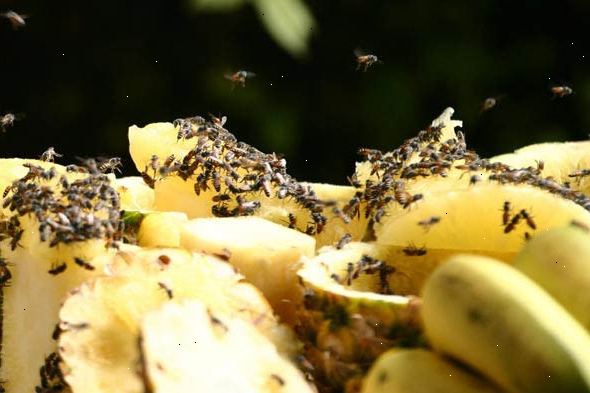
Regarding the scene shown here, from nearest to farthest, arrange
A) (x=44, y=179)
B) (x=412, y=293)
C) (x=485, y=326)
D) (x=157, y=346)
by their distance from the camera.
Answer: (x=485, y=326), (x=157, y=346), (x=412, y=293), (x=44, y=179)

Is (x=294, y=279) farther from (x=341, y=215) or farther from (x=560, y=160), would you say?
(x=560, y=160)

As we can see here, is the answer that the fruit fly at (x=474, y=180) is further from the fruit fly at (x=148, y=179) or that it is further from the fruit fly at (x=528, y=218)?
the fruit fly at (x=148, y=179)

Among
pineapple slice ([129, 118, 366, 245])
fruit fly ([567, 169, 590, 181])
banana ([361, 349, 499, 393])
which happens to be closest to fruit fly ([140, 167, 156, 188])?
pineapple slice ([129, 118, 366, 245])

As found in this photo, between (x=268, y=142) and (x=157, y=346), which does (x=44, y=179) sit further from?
(x=268, y=142)

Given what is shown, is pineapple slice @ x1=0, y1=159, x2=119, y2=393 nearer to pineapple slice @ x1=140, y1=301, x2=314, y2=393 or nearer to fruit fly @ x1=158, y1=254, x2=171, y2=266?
fruit fly @ x1=158, y1=254, x2=171, y2=266

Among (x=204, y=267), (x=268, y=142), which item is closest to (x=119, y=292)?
(x=204, y=267)

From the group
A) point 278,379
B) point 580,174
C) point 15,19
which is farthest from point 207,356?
point 15,19

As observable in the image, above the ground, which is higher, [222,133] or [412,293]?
[222,133]
